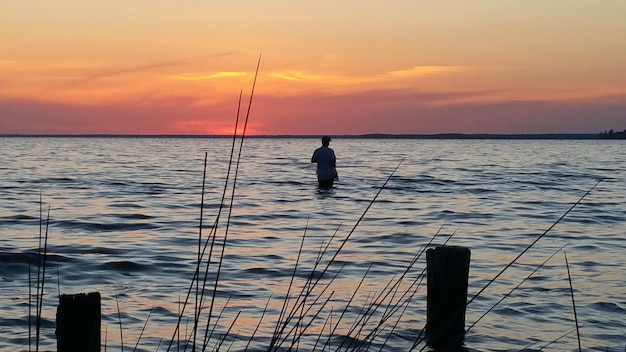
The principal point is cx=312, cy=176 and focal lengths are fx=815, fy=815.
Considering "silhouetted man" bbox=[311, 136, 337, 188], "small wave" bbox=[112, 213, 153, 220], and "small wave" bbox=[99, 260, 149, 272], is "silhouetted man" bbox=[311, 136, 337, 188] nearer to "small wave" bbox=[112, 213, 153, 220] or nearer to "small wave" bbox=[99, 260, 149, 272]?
"small wave" bbox=[112, 213, 153, 220]

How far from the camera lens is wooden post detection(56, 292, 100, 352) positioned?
12.1 ft

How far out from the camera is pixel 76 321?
3.70 metres

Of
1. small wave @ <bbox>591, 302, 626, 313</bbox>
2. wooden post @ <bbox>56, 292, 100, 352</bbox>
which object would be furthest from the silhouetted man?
wooden post @ <bbox>56, 292, 100, 352</bbox>

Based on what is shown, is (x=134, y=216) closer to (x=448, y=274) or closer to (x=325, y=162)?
(x=325, y=162)

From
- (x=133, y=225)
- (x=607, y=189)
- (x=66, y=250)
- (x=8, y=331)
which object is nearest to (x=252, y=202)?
(x=133, y=225)

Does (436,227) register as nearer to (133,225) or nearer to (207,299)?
(133,225)

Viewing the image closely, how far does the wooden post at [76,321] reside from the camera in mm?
3686

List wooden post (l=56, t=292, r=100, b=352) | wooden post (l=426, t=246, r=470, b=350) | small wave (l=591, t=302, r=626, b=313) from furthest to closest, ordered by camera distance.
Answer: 1. small wave (l=591, t=302, r=626, b=313)
2. wooden post (l=426, t=246, r=470, b=350)
3. wooden post (l=56, t=292, r=100, b=352)

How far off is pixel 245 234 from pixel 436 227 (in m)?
4.21

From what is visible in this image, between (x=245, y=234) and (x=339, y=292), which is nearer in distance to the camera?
(x=339, y=292)

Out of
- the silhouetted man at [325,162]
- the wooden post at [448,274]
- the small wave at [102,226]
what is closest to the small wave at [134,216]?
the small wave at [102,226]

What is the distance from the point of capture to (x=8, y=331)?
7.54m

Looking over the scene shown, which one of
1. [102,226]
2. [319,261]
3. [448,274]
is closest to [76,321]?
[319,261]

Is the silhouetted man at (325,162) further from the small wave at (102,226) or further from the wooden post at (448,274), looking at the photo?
the wooden post at (448,274)
